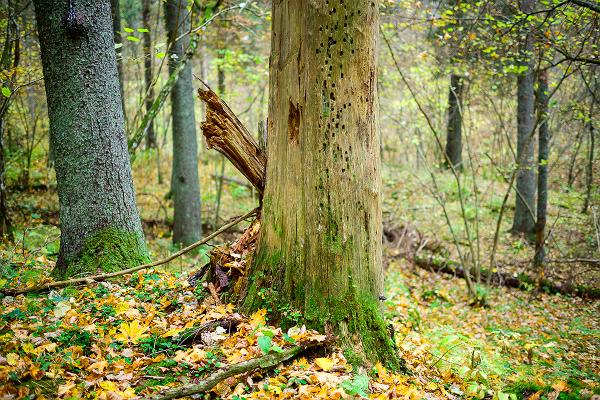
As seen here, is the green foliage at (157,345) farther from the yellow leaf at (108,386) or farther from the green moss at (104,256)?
the green moss at (104,256)

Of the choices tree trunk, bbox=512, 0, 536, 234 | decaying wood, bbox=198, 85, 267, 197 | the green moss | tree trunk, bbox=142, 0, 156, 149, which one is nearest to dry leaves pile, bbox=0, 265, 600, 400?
the green moss

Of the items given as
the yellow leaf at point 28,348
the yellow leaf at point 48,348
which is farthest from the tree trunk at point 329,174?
the yellow leaf at point 28,348

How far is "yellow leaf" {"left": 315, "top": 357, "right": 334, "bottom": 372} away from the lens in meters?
3.08

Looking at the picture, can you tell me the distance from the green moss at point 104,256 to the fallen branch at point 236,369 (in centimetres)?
207

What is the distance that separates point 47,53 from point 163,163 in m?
12.1

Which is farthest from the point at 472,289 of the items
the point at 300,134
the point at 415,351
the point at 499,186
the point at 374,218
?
the point at 499,186

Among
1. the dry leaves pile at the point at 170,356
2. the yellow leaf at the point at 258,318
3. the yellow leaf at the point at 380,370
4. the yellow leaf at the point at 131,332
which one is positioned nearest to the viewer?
the dry leaves pile at the point at 170,356

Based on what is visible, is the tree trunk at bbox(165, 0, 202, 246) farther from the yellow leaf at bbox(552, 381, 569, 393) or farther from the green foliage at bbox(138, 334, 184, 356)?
the yellow leaf at bbox(552, 381, 569, 393)

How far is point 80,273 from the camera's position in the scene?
164 inches

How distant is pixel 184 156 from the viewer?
9.33m

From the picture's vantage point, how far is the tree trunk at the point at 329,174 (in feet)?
10.9

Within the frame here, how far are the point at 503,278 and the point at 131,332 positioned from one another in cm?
893

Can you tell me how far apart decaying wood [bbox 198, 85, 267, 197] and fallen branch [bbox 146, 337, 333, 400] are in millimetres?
1445

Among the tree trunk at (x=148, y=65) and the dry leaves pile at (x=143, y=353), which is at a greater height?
the tree trunk at (x=148, y=65)
